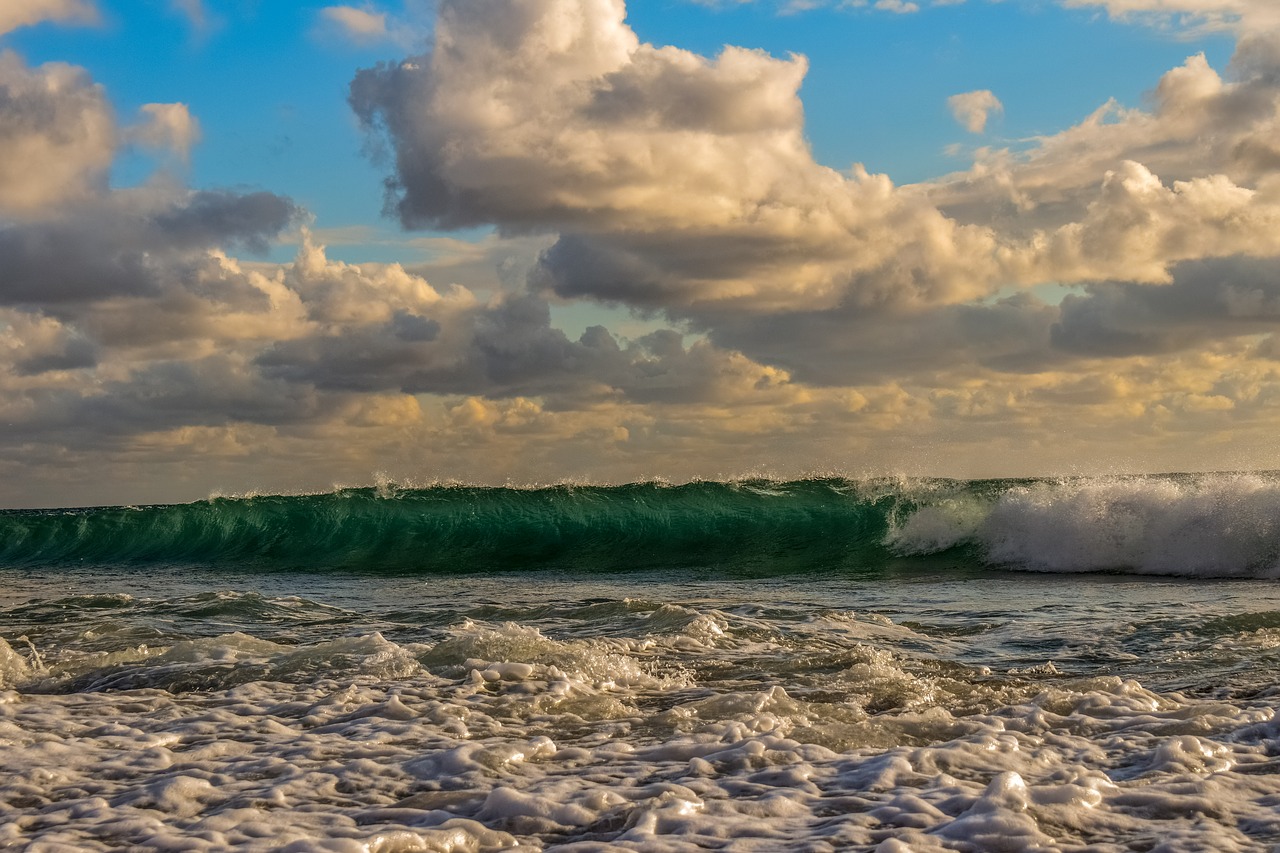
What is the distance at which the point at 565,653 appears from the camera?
7891 millimetres

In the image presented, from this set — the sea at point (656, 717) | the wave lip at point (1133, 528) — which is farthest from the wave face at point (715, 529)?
the sea at point (656, 717)

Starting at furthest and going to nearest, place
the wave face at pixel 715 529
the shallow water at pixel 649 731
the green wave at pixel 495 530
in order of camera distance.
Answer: the green wave at pixel 495 530 < the wave face at pixel 715 529 < the shallow water at pixel 649 731

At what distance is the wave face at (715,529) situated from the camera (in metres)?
18.1

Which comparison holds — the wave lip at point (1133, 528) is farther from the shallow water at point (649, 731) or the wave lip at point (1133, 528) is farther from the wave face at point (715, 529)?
the shallow water at point (649, 731)

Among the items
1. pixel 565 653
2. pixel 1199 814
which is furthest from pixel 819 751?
pixel 565 653

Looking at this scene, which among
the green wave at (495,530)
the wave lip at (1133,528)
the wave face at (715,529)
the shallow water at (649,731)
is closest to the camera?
the shallow water at (649,731)

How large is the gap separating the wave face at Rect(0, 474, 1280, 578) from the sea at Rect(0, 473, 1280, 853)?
147cm

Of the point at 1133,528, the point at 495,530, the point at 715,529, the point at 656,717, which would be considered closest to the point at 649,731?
the point at 656,717

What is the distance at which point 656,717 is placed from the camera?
6.19 m

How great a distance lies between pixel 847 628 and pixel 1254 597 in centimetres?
566

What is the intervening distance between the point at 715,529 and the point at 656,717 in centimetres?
1966

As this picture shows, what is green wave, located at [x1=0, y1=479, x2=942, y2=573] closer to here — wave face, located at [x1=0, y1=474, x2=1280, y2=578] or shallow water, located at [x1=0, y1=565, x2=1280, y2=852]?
wave face, located at [x1=0, y1=474, x2=1280, y2=578]

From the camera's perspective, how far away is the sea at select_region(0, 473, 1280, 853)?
168 inches

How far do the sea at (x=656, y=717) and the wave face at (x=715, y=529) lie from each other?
57.9 inches
